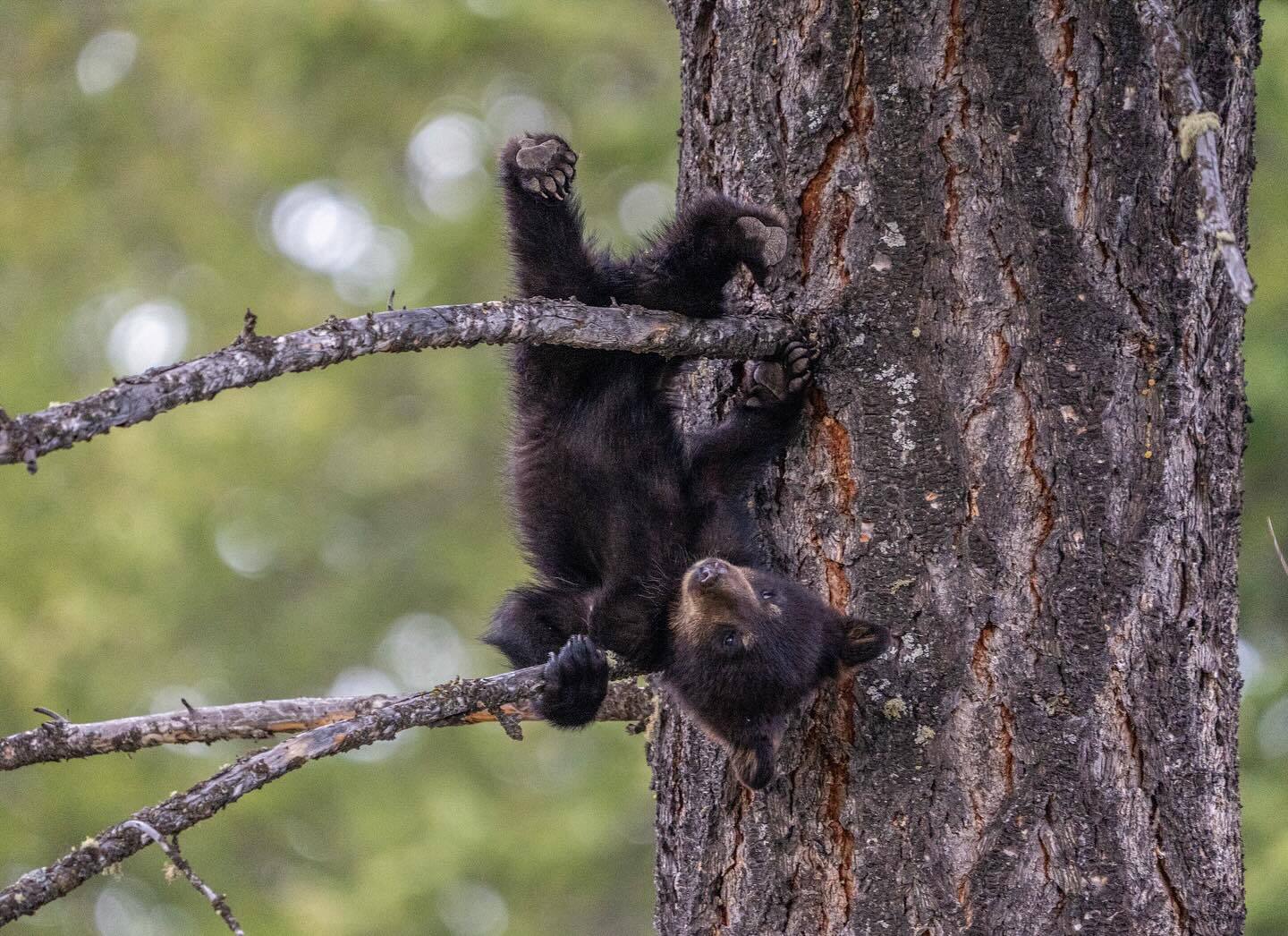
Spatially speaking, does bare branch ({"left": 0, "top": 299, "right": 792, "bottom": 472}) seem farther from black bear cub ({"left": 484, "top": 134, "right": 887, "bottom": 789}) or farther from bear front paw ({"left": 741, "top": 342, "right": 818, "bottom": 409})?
black bear cub ({"left": 484, "top": 134, "right": 887, "bottom": 789})

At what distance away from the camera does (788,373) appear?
3.25 meters

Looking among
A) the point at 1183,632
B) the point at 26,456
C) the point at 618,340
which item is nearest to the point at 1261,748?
the point at 1183,632

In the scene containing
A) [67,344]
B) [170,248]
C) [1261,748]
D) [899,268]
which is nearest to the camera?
[899,268]

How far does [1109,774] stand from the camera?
2.90 m

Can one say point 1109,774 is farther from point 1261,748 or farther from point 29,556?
point 29,556

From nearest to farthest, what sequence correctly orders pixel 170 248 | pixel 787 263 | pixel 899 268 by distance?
1. pixel 899 268
2. pixel 787 263
3. pixel 170 248

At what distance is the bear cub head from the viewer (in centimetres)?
319

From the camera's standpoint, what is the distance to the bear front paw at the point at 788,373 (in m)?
3.23

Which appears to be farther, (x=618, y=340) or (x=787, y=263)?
(x=787, y=263)

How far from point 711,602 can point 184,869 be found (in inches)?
68.0

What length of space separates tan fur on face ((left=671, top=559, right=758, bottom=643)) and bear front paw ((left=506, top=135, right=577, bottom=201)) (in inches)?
44.3

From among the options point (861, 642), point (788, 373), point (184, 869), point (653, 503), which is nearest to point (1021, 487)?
point (861, 642)

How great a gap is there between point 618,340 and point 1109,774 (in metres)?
1.40

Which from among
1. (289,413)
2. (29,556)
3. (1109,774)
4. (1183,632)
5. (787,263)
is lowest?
(1109,774)
